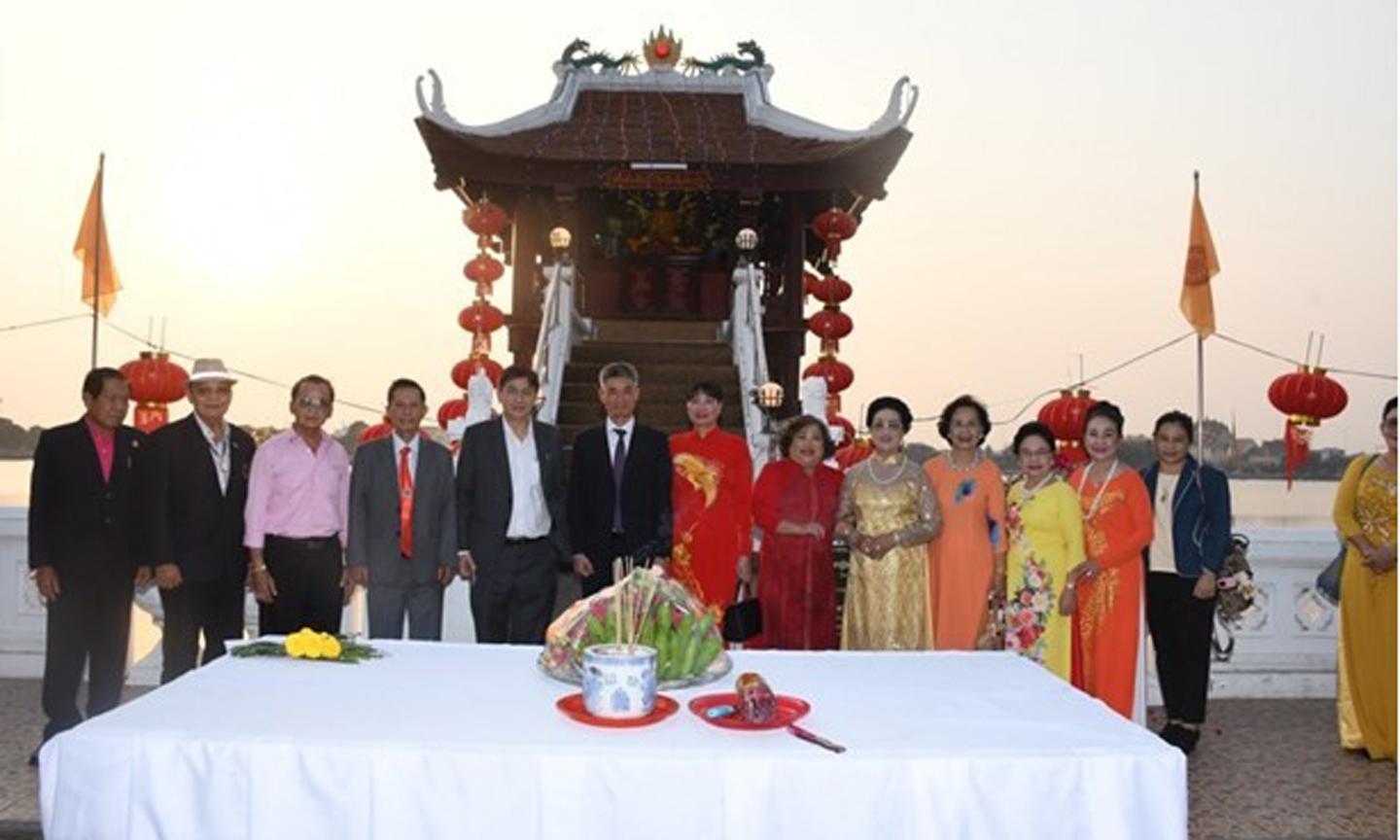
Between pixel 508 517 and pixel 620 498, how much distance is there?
52 centimetres

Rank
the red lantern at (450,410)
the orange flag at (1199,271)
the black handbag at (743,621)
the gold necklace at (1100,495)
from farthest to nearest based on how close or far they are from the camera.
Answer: the red lantern at (450,410)
the orange flag at (1199,271)
the gold necklace at (1100,495)
the black handbag at (743,621)

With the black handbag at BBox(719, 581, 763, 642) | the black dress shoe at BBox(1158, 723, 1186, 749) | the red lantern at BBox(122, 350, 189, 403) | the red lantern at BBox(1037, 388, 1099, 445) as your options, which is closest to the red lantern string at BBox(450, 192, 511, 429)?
the red lantern at BBox(122, 350, 189, 403)

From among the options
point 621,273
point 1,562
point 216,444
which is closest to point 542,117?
point 621,273

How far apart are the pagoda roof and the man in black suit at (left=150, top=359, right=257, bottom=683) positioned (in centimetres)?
854

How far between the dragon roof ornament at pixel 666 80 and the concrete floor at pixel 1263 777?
352 inches

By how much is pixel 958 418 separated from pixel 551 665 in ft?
8.44

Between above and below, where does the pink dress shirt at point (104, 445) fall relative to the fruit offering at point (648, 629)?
above

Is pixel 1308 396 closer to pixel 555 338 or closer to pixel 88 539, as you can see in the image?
pixel 555 338

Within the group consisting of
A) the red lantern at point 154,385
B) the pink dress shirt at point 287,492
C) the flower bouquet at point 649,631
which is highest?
the red lantern at point 154,385

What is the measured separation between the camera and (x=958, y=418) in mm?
4363

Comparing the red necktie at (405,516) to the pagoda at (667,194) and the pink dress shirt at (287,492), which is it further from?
the pagoda at (667,194)

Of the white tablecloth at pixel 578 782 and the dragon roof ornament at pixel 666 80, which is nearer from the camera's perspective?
the white tablecloth at pixel 578 782

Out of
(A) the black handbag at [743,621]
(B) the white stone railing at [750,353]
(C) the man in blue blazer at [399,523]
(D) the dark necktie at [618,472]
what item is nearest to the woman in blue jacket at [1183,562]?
(A) the black handbag at [743,621]

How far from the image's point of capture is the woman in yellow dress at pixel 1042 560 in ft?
14.2
